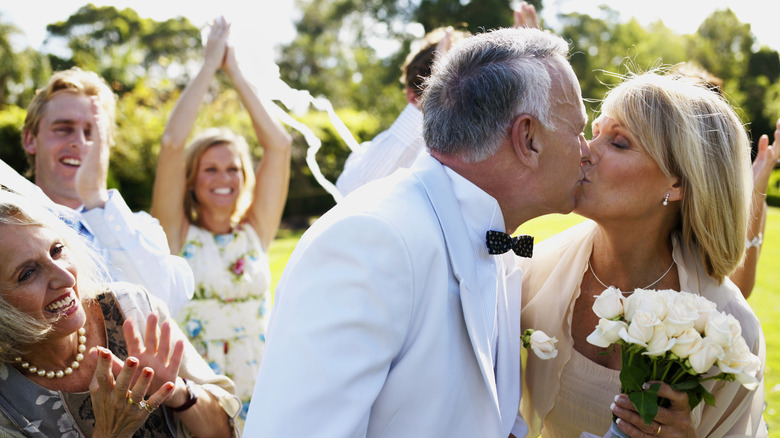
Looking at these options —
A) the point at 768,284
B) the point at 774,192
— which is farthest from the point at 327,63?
the point at 768,284

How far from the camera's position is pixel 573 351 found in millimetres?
3125

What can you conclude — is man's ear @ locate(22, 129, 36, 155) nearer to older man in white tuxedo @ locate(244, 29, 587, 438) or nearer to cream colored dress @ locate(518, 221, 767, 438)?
older man in white tuxedo @ locate(244, 29, 587, 438)

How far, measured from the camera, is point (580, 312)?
3.24m

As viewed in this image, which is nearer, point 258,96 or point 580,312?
point 580,312

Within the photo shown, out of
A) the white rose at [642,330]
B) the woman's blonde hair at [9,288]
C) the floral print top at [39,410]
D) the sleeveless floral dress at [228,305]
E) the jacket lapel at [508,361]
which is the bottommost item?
the sleeveless floral dress at [228,305]

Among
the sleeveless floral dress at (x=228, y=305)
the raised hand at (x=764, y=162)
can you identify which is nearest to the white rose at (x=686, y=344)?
the raised hand at (x=764, y=162)

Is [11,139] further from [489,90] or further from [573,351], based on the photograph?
[489,90]

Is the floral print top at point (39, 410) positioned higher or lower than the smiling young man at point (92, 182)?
lower

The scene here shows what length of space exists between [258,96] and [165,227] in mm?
1126

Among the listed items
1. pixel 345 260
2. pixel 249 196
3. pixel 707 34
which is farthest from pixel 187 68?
pixel 345 260

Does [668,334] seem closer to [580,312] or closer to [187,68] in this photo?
[580,312]

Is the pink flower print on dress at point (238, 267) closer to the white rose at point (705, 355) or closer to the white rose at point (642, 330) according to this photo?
the white rose at point (642, 330)

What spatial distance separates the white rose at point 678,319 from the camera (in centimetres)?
222

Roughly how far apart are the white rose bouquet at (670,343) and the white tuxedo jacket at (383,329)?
492 mm
